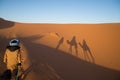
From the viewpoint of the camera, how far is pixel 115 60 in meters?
21.0

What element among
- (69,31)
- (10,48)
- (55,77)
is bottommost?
(69,31)

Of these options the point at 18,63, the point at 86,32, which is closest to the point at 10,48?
the point at 18,63

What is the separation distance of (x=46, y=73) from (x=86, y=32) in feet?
96.2

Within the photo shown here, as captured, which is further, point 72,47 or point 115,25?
point 115,25

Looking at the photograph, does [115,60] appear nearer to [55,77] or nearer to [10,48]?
[55,77]

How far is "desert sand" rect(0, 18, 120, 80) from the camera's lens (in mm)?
11812

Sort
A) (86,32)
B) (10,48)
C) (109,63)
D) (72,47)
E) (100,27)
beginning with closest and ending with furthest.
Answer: (10,48), (109,63), (72,47), (86,32), (100,27)

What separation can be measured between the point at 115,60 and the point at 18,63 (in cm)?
1510

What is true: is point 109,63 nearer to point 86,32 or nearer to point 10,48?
point 10,48

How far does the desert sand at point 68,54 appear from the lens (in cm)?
1181


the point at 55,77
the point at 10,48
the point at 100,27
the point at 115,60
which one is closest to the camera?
the point at 10,48

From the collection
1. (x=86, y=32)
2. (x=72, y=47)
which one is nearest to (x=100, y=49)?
(x=72, y=47)

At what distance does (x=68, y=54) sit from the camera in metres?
19.9

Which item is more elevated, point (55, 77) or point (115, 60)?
Result: point (55, 77)
